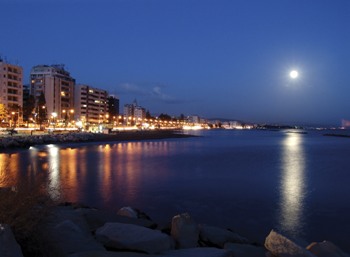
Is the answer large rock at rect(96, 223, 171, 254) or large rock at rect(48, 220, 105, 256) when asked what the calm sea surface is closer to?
large rock at rect(96, 223, 171, 254)

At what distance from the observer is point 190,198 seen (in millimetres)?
16047

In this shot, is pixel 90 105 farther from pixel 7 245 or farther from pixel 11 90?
pixel 7 245

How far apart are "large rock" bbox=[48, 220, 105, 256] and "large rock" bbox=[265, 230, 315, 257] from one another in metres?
3.20

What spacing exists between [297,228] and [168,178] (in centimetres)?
1235

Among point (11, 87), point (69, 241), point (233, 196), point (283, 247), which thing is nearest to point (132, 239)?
point (69, 241)

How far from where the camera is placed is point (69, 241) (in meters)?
6.39

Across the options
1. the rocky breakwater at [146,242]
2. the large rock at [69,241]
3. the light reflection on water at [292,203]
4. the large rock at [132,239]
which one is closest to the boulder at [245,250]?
the rocky breakwater at [146,242]

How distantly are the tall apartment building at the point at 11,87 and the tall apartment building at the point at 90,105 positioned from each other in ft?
146

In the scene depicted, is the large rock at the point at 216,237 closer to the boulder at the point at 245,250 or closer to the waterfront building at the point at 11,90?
the boulder at the point at 245,250

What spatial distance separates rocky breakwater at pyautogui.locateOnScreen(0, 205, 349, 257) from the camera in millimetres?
5905

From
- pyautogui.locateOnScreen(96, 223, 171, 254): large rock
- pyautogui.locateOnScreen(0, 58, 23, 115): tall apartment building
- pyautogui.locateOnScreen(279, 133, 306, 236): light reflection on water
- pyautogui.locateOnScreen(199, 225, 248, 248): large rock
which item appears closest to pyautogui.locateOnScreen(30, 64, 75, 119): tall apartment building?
pyautogui.locateOnScreen(0, 58, 23, 115): tall apartment building

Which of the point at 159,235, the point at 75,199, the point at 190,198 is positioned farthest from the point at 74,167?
the point at 159,235

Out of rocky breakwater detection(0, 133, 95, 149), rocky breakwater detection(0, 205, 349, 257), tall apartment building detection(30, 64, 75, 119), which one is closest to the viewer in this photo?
rocky breakwater detection(0, 205, 349, 257)

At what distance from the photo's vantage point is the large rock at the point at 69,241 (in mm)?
5912
